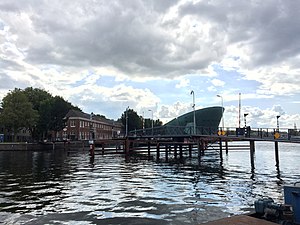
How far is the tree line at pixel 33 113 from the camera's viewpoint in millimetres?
101688

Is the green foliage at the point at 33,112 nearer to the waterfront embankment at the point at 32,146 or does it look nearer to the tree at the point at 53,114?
the tree at the point at 53,114

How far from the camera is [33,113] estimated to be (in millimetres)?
105125

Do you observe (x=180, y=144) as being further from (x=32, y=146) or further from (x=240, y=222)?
(x=32, y=146)

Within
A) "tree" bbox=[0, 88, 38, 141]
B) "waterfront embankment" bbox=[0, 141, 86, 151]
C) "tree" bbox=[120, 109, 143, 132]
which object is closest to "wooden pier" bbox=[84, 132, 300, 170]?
"waterfront embankment" bbox=[0, 141, 86, 151]

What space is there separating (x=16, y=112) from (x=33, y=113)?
18.4 ft

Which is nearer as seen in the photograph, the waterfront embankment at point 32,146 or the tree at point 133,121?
the waterfront embankment at point 32,146

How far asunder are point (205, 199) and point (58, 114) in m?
101

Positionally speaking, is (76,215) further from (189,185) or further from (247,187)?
(247,187)

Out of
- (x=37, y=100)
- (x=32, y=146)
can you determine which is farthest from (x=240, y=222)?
(x=37, y=100)

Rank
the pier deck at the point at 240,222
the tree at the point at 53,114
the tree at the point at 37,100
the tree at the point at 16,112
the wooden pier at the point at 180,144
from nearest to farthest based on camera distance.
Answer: the pier deck at the point at 240,222 < the wooden pier at the point at 180,144 < the tree at the point at 16,112 < the tree at the point at 53,114 < the tree at the point at 37,100

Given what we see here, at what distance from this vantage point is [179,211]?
643 inches

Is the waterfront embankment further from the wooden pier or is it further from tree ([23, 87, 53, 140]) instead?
the wooden pier

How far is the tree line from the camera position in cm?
10169

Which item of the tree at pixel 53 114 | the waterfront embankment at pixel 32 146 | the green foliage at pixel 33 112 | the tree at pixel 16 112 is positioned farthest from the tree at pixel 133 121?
the tree at pixel 16 112
